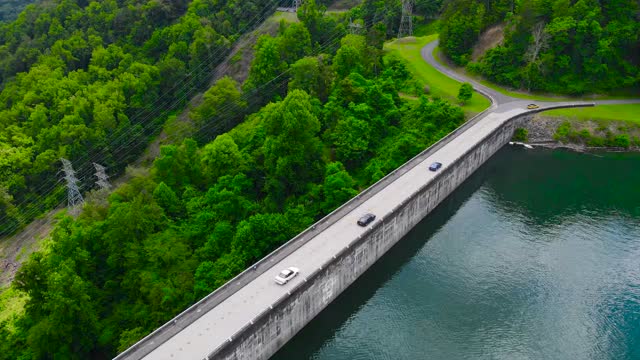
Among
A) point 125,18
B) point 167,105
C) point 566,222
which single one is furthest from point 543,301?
point 125,18

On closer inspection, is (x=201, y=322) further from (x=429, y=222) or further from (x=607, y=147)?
(x=607, y=147)

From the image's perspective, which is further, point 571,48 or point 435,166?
point 571,48

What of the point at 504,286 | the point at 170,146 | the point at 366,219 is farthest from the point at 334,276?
the point at 170,146

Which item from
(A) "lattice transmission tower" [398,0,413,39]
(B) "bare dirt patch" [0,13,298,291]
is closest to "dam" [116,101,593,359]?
(B) "bare dirt patch" [0,13,298,291]

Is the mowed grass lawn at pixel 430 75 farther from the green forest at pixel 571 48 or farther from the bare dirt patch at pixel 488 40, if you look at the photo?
the bare dirt patch at pixel 488 40

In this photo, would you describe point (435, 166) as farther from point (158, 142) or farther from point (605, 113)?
point (158, 142)

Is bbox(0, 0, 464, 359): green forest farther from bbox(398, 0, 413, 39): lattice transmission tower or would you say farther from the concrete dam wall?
the concrete dam wall
